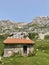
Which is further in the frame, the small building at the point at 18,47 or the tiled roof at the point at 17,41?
the tiled roof at the point at 17,41

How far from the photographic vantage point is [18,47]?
5031cm

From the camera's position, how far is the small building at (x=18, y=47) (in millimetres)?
49566

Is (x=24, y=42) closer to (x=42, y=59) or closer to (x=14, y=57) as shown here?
(x=14, y=57)

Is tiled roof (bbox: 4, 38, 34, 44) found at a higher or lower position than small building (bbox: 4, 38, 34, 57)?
higher

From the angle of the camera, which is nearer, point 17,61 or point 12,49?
point 17,61

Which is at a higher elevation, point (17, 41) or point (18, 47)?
point (17, 41)

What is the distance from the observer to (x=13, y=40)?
51688 millimetres

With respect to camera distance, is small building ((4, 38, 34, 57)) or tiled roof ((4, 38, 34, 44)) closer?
small building ((4, 38, 34, 57))

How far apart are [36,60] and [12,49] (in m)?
9.51

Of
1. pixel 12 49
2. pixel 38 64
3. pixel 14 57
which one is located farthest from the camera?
pixel 12 49

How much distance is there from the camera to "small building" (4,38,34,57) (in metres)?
49.6

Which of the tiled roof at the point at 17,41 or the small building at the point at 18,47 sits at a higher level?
the tiled roof at the point at 17,41

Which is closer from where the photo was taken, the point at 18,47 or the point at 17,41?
the point at 18,47

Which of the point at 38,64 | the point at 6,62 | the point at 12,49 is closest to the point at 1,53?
the point at 12,49
